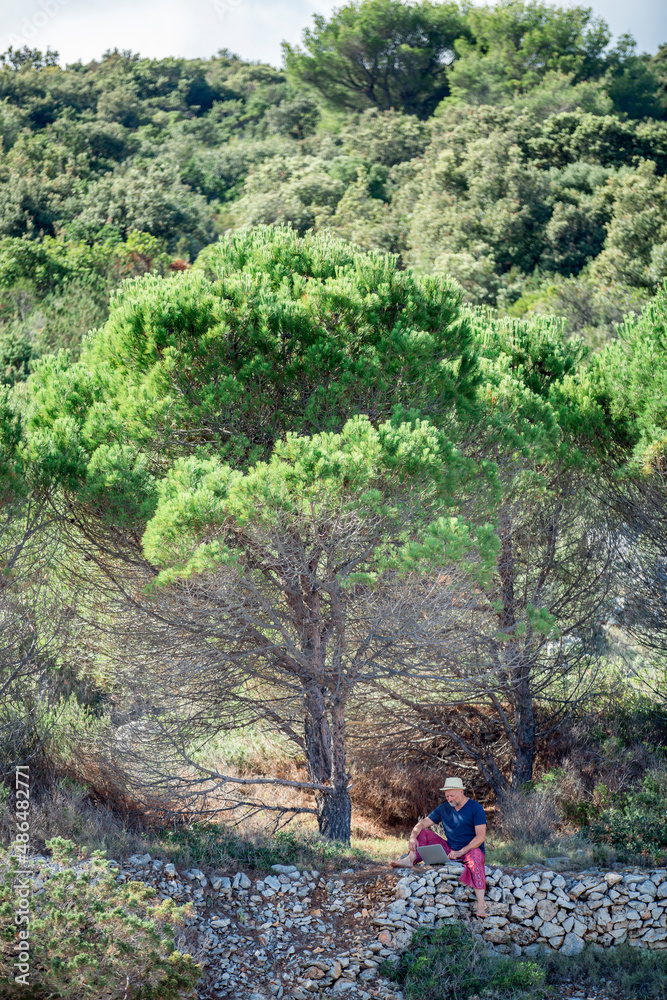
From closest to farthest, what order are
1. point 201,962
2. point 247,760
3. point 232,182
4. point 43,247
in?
point 201,962 → point 247,760 → point 43,247 → point 232,182

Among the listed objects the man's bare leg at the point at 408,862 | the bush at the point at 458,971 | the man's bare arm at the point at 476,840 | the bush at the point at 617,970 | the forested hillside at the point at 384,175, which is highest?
the forested hillside at the point at 384,175

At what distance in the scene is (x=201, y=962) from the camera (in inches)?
224

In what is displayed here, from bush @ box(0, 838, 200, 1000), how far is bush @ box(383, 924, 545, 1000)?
163cm

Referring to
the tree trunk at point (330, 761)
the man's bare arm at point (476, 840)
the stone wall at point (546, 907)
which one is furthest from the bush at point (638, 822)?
the tree trunk at point (330, 761)

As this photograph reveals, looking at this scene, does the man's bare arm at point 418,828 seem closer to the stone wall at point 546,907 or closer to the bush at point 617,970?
the stone wall at point 546,907

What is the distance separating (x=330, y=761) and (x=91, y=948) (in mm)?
3608

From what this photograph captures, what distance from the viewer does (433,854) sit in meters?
6.36

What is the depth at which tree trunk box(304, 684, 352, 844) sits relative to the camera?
8016mm

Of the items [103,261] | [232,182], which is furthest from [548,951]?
[232,182]

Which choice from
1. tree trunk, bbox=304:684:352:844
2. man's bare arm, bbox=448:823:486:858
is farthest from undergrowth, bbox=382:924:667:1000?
tree trunk, bbox=304:684:352:844

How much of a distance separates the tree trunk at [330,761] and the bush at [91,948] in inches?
114

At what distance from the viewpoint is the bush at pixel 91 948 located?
4805 mm

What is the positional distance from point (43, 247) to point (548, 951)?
1932 cm

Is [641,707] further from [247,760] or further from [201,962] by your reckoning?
[201,962]
